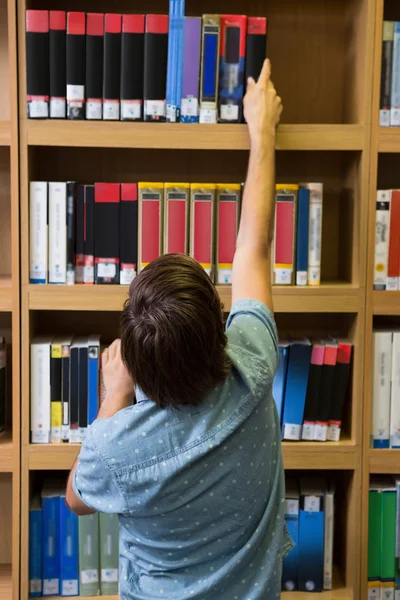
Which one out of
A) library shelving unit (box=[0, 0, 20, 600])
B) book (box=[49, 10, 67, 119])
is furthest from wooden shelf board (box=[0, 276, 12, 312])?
book (box=[49, 10, 67, 119])

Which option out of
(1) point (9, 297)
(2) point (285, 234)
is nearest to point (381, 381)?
(2) point (285, 234)

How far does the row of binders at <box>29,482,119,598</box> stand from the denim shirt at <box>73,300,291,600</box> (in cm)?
80

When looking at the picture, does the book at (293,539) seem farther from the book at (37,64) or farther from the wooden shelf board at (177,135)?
the book at (37,64)

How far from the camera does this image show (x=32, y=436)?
217 centimetres

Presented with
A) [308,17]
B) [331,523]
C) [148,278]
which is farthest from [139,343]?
[308,17]

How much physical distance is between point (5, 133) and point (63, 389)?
0.70 meters

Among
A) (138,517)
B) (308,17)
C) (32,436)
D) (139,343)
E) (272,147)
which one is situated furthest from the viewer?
(308,17)

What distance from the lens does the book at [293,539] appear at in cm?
223

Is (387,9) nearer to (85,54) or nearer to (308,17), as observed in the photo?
(308,17)

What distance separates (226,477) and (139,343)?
0.91 feet

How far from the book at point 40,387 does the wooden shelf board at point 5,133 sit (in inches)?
21.3

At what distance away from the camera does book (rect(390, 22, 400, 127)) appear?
2.10 meters

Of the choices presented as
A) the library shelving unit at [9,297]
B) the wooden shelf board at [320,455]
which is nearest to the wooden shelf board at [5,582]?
the library shelving unit at [9,297]

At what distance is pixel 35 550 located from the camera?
222cm
